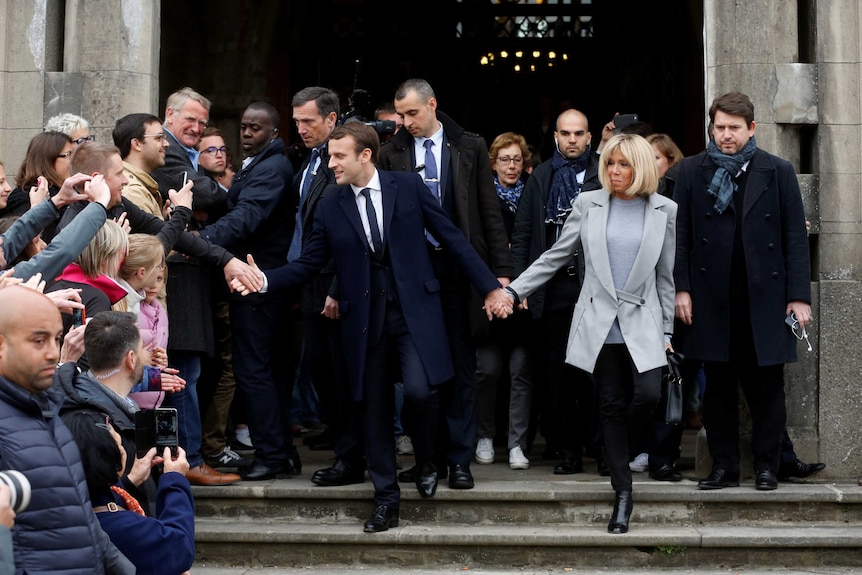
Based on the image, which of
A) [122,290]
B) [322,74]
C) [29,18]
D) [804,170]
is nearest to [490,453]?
[804,170]

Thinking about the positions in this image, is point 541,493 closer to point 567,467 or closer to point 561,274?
point 567,467

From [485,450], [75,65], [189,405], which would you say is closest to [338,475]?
[189,405]

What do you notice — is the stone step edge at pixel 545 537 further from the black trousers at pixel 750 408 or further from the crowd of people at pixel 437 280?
the black trousers at pixel 750 408

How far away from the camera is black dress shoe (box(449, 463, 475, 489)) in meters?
6.65

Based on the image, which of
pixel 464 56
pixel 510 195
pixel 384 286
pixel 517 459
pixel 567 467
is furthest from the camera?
pixel 464 56

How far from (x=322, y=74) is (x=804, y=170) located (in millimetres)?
5032

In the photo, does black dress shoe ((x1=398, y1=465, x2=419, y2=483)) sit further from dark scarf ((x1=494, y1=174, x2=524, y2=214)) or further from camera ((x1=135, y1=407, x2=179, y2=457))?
camera ((x1=135, y1=407, x2=179, y2=457))

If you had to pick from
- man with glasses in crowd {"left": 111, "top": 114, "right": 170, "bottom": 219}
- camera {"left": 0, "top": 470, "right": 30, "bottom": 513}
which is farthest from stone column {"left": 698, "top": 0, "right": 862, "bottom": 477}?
camera {"left": 0, "top": 470, "right": 30, "bottom": 513}

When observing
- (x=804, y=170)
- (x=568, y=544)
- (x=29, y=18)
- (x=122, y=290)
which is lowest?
(x=568, y=544)

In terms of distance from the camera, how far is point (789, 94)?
7359mm

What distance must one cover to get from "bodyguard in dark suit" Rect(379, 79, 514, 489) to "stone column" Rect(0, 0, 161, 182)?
165cm

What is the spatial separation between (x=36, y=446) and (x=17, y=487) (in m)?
0.34

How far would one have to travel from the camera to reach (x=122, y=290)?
5.35m

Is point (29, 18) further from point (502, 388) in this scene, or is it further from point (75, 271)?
point (502, 388)
